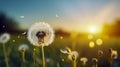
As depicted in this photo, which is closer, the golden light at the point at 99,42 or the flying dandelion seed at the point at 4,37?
the flying dandelion seed at the point at 4,37

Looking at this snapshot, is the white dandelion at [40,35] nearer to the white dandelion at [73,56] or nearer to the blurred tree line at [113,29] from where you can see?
the white dandelion at [73,56]

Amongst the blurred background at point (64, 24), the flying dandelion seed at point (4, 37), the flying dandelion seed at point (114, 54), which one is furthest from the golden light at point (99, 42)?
the flying dandelion seed at point (4, 37)

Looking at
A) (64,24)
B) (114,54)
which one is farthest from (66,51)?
(114,54)

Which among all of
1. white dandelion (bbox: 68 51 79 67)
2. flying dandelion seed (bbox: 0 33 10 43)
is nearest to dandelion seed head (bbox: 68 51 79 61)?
white dandelion (bbox: 68 51 79 67)

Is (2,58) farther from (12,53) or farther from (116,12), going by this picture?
(116,12)

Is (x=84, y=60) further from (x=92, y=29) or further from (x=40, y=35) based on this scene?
(x=40, y=35)
